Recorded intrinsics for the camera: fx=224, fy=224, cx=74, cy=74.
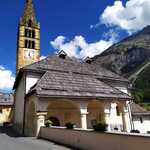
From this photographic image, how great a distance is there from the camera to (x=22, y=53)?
168ft

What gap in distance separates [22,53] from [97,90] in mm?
31298

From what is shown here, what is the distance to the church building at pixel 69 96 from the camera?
2093 cm

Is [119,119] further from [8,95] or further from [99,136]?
[8,95]

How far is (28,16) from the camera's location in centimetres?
5794

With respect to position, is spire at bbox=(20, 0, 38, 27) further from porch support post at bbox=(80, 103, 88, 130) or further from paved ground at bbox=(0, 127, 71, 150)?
paved ground at bbox=(0, 127, 71, 150)

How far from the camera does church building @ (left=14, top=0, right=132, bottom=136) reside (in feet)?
68.7

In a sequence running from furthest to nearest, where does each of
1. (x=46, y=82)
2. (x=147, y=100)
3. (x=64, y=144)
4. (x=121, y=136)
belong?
(x=147, y=100) < (x=46, y=82) < (x=64, y=144) < (x=121, y=136)

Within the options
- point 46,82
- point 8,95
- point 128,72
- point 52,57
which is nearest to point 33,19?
point 8,95

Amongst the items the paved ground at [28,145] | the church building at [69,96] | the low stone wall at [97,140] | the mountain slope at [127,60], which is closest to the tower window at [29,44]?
the church building at [69,96]

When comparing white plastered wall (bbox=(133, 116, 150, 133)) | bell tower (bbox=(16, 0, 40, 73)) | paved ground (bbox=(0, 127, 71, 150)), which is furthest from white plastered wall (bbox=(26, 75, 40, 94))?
bell tower (bbox=(16, 0, 40, 73))

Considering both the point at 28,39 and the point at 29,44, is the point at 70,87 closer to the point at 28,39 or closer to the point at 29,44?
the point at 29,44

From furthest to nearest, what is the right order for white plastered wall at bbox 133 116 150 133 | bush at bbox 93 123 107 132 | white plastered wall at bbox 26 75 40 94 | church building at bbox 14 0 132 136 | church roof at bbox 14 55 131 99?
white plastered wall at bbox 133 116 150 133, white plastered wall at bbox 26 75 40 94, church roof at bbox 14 55 131 99, church building at bbox 14 0 132 136, bush at bbox 93 123 107 132

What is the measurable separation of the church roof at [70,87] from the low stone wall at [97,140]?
4506 mm

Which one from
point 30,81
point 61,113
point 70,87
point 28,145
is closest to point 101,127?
point 28,145
